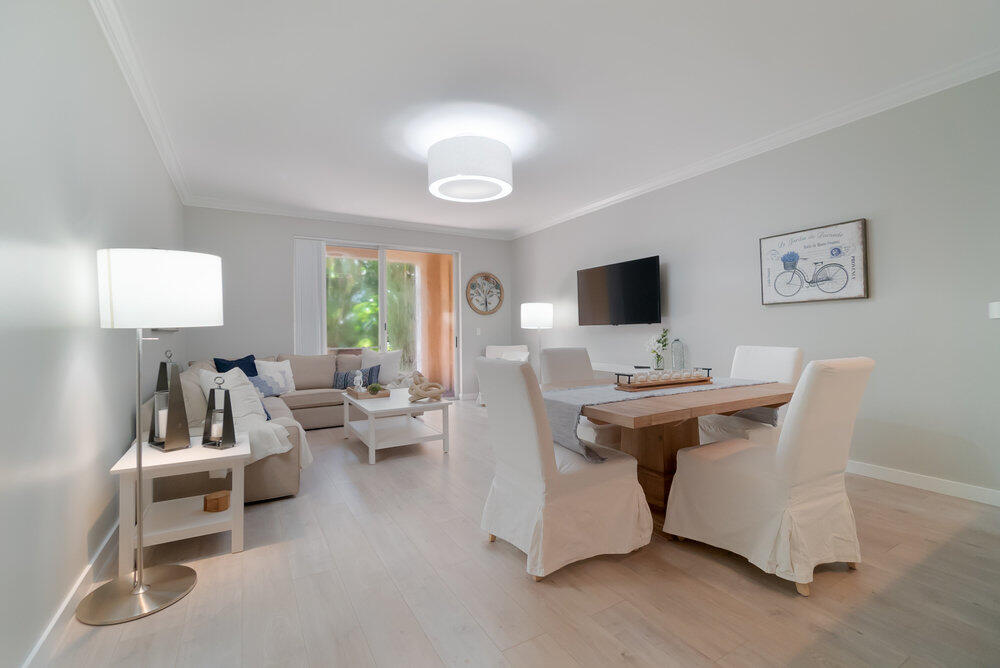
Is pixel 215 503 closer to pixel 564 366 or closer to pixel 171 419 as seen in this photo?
pixel 171 419

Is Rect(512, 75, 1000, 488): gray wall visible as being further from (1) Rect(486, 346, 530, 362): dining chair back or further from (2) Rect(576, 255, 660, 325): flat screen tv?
(1) Rect(486, 346, 530, 362): dining chair back

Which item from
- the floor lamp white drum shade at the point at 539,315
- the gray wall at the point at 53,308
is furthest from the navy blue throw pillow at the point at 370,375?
the gray wall at the point at 53,308

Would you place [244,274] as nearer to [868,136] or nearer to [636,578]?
[636,578]

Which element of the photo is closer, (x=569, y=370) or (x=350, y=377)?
(x=569, y=370)

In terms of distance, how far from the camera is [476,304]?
6707 millimetres

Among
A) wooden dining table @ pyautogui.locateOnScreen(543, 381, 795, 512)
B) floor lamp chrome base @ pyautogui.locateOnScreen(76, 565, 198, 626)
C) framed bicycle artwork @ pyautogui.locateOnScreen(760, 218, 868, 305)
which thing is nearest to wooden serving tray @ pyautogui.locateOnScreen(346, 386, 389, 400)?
floor lamp chrome base @ pyautogui.locateOnScreen(76, 565, 198, 626)

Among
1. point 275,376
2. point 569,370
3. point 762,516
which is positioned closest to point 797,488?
point 762,516

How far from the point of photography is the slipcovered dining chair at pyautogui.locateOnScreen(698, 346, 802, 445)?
2627mm

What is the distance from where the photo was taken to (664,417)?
70.8 inches

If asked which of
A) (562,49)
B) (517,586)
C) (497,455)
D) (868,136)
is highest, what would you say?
(562,49)

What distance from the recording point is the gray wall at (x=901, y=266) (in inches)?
102

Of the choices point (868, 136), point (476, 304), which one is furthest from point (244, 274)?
point (868, 136)

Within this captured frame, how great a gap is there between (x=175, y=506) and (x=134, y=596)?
0.61m

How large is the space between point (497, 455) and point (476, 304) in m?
4.66
